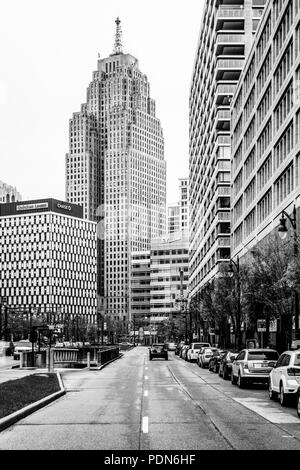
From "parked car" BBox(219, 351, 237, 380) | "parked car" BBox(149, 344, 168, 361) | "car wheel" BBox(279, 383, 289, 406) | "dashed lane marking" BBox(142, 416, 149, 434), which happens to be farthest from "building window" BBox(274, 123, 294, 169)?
"dashed lane marking" BBox(142, 416, 149, 434)

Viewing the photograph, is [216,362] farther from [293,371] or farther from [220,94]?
[220,94]

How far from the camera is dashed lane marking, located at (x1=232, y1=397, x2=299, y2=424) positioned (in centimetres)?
1966

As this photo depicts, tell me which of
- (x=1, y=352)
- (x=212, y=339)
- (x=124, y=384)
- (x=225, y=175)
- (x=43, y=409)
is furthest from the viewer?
(x=212, y=339)

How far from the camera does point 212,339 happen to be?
119 metres

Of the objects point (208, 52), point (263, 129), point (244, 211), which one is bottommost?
point (244, 211)

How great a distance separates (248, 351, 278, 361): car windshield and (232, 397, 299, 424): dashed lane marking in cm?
503

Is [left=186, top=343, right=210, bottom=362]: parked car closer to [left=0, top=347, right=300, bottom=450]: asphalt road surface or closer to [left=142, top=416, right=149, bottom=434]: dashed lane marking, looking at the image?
[left=0, top=347, right=300, bottom=450]: asphalt road surface

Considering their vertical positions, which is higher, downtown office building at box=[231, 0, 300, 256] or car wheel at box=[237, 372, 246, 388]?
downtown office building at box=[231, 0, 300, 256]

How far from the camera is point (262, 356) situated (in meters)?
32.7

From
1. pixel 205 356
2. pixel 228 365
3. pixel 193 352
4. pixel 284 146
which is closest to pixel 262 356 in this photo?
pixel 228 365

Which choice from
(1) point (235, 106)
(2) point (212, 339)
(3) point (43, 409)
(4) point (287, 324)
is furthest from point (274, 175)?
(2) point (212, 339)

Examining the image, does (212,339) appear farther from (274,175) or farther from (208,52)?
(274,175)

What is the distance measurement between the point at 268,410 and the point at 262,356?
10.1 meters

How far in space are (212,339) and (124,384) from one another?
272 feet
